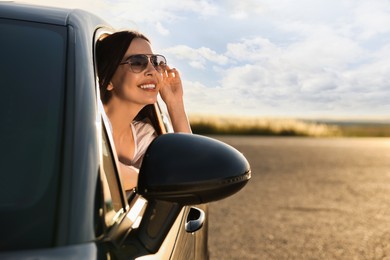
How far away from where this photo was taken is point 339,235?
828cm

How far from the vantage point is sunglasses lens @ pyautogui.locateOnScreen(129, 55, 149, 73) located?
327cm

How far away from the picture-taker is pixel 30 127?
89.7 inches

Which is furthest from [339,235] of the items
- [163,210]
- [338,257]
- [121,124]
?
[163,210]

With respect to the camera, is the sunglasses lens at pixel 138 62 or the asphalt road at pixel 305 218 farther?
the asphalt road at pixel 305 218

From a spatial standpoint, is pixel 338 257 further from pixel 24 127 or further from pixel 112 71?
pixel 24 127

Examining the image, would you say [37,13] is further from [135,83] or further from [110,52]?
[135,83]

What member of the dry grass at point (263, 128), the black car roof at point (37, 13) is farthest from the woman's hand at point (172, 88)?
the dry grass at point (263, 128)

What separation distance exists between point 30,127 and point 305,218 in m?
7.48

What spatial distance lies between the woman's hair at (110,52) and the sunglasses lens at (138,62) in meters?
0.07

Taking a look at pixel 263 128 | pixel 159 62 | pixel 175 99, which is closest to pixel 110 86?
pixel 159 62

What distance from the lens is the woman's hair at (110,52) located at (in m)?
3.07

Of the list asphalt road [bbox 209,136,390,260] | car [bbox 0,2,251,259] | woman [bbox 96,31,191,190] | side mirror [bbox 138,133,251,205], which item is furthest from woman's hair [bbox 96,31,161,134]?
asphalt road [bbox 209,136,390,260]

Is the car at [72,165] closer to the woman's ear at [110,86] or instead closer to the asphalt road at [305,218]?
the woman's ear at [110,86]

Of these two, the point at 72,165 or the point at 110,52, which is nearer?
the point at 72,165
